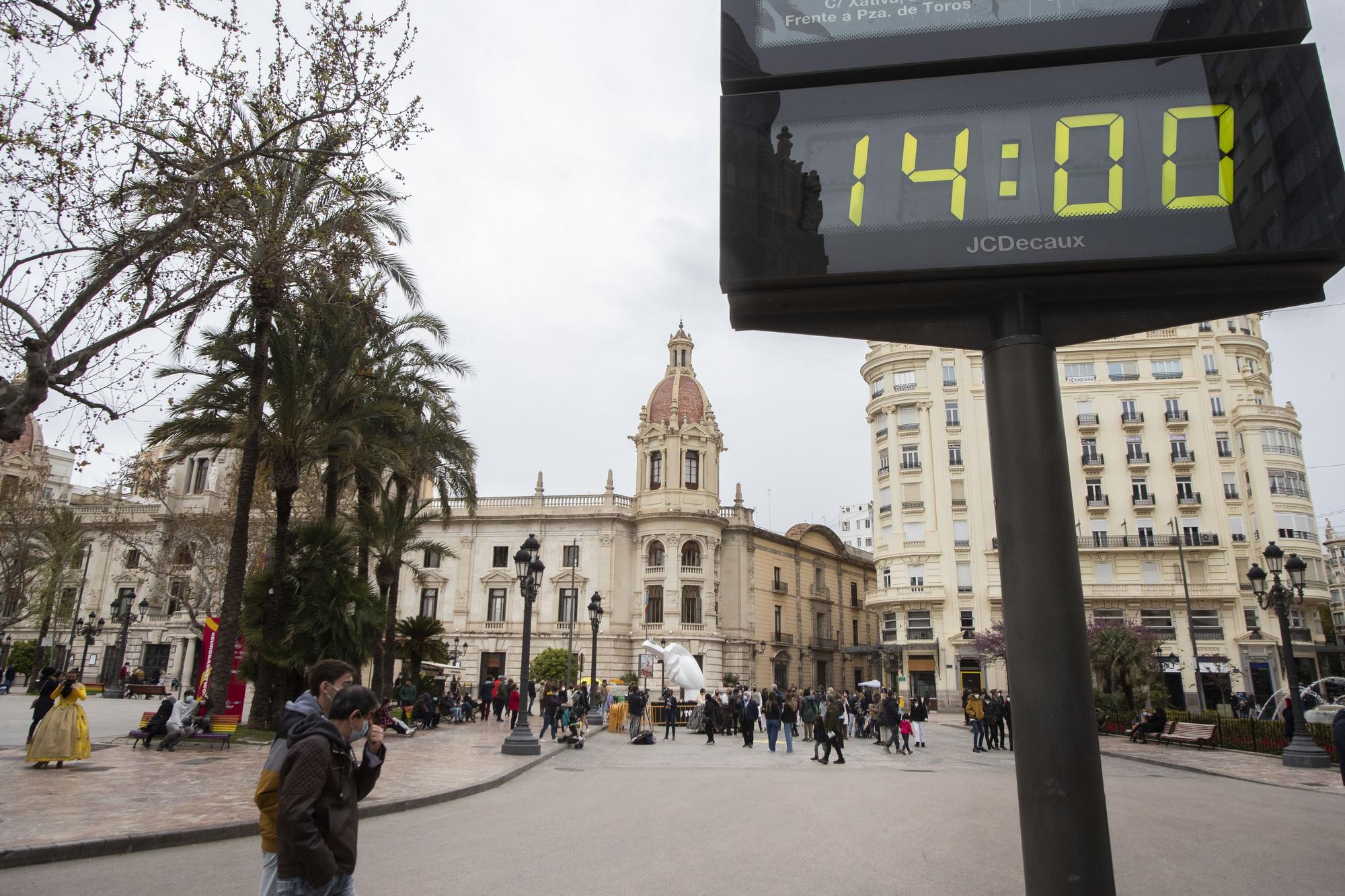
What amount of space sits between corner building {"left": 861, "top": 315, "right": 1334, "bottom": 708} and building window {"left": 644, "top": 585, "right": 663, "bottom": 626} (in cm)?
1215

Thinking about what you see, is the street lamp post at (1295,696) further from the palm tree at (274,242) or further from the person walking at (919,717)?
the palm tree at (274,242)

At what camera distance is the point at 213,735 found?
621 inches

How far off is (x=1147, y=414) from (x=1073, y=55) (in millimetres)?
47121

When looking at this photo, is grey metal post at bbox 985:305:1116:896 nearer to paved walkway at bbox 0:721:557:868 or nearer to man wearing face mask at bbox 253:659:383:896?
man wearing face mask at bbox 253:659:383:896

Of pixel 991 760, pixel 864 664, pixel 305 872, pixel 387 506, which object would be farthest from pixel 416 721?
pixel 864 664

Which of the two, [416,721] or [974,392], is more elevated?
[974,392]

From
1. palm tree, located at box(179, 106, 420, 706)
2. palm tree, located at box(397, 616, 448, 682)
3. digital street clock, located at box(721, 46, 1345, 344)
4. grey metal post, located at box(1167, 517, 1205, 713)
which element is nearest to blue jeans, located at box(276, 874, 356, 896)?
digital street clock, located at box(721, 46, 1345, 344)

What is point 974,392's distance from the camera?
45688 mm

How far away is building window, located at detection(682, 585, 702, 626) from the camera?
161ft

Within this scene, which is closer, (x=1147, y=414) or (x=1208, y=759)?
(x=1208, y=759)

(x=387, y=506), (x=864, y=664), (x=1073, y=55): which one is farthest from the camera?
(x=864, y=664)

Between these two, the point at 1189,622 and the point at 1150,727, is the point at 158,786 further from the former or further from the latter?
the point at 1189,622

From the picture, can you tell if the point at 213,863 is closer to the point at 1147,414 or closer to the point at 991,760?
the point at 991,760

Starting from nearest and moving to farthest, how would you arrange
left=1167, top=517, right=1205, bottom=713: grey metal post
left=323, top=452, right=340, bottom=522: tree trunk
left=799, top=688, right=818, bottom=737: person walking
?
left=323, top=452, right=340, bottom=522: tree trunk
left=799, top=688, right=818, bottom=737: person walking
left=1167, top=517, right=1205, bottom=713: grey metal post
